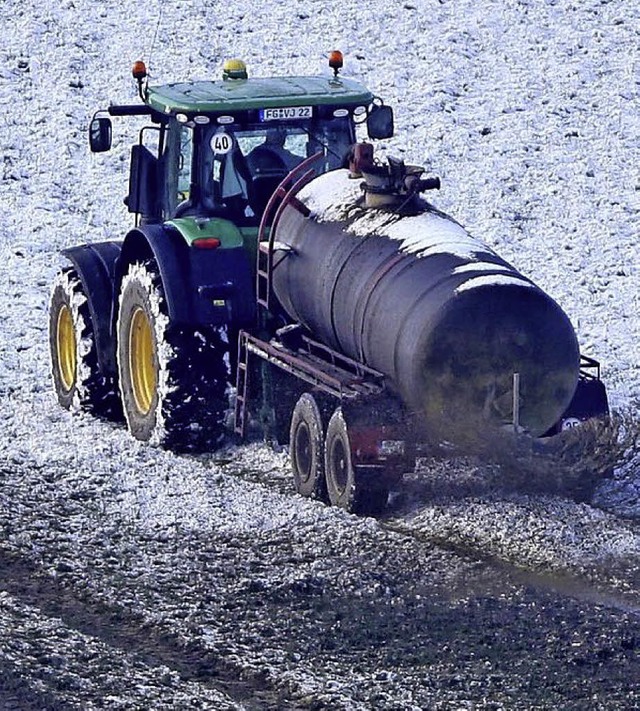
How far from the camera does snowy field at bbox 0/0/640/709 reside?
286 inches

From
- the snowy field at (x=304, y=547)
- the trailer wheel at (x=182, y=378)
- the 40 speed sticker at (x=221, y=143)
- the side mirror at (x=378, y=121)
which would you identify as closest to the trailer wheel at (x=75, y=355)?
the snowy field at (x=304, y=547)

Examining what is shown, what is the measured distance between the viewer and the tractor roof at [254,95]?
1159 centimetres

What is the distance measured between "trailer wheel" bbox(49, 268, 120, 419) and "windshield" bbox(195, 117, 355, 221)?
161 cm

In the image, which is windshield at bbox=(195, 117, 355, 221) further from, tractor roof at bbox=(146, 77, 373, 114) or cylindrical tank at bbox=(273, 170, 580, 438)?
cylindrical tank at bbox=(273, 170, 580, 438)

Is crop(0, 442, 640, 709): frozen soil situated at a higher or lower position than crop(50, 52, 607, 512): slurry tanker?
lower

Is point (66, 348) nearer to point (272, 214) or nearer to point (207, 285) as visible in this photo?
point (207, 285)

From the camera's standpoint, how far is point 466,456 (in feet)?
31.3

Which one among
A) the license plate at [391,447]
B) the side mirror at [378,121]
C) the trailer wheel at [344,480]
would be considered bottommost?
the trailer wheel at [344,480]

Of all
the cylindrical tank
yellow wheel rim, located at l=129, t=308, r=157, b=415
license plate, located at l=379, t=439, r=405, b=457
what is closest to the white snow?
the cylindrical tank

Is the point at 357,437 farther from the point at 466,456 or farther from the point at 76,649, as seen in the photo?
the point at 76,649

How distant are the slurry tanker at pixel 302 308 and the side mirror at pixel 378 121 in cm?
2

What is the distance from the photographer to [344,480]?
32.3ft

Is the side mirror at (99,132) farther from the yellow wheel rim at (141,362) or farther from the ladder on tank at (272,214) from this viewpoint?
the ladder on tank at (272,214)

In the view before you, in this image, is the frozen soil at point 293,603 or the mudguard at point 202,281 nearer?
the frozen soil at point 293,603
